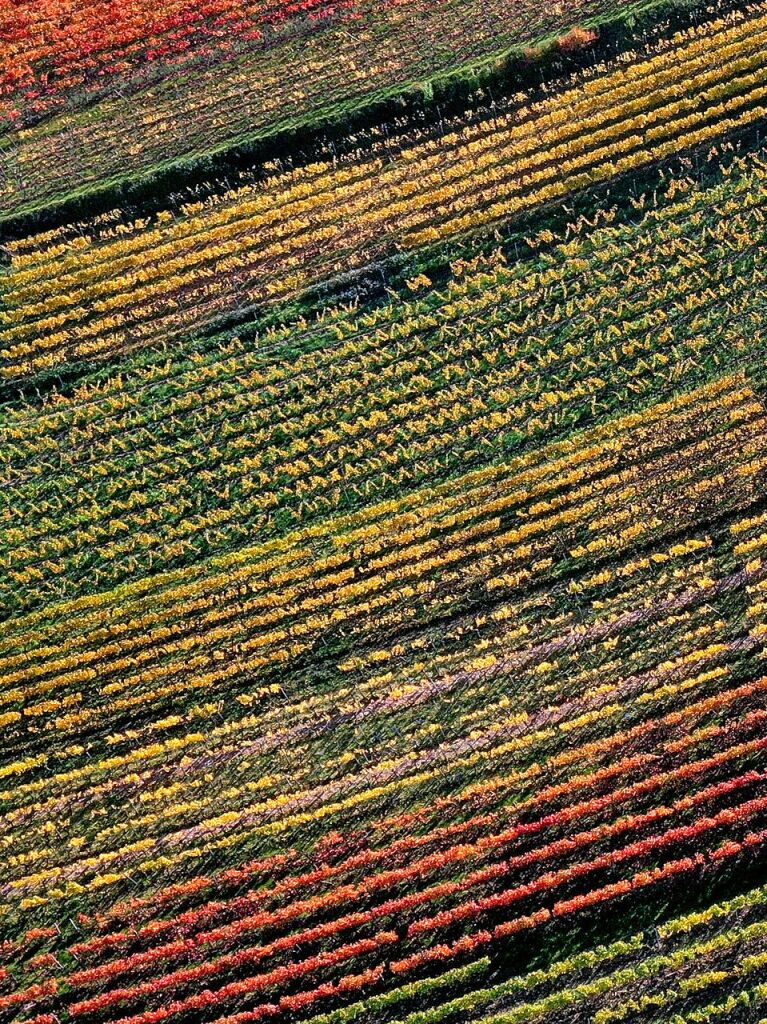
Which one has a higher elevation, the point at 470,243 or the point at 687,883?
the point at 470,243

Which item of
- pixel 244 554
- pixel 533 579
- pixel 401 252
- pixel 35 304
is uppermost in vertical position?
pixel 35 304

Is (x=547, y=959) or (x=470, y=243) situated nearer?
(x=547, y=959)

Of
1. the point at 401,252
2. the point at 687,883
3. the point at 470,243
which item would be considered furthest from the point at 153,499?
the point at 687,883

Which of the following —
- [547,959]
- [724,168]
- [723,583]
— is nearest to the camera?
[547,959]

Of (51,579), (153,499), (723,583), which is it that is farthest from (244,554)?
(723,583)

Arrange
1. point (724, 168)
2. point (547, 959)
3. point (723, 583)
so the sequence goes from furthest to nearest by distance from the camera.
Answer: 1. point (724, 168)
2. point (723, 583)
3. point (547, 959)

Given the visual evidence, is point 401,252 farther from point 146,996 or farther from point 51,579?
point 146,996
